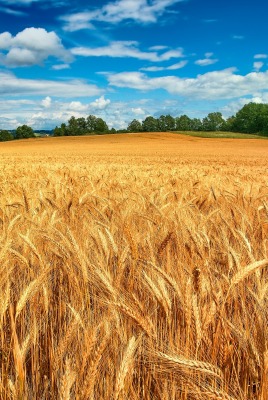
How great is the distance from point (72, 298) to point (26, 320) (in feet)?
0.64

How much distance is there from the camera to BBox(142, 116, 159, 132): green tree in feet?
351

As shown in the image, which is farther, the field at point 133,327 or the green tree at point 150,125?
the green tree at point 150,125

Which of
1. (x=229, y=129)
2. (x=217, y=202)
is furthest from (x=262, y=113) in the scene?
(x=217, y=202)

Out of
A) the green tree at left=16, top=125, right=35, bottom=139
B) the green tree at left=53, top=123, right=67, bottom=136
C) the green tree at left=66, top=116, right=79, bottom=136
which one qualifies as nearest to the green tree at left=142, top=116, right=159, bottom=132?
the green tree at left=66, top=116, right=79, bottom=136

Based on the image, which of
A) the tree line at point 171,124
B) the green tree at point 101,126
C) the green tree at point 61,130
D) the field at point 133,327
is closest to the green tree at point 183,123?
the tree line at point 171,124

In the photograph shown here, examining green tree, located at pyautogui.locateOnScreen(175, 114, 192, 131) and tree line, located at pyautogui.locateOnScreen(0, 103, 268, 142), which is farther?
green tree, located at pyautogui.locateOnScreen(175, 114, 192, 131)

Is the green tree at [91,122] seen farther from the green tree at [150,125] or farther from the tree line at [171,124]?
the green tree at [150,125]

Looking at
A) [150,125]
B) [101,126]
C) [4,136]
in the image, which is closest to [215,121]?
[150,125]

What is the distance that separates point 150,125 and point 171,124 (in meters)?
8.91

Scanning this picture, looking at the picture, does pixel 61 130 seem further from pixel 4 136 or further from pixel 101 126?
pixel 4 136

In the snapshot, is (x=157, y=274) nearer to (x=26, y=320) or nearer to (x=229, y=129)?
(x=26, y=320)

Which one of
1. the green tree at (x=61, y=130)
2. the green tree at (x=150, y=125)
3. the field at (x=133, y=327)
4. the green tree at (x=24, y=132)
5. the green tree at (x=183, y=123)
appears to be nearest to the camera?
the field at (x=133, y=327)

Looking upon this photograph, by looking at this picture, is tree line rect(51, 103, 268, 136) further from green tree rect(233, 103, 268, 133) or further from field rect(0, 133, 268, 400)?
field rect(0, 133, 268, 400)

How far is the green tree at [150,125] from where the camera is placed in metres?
107
